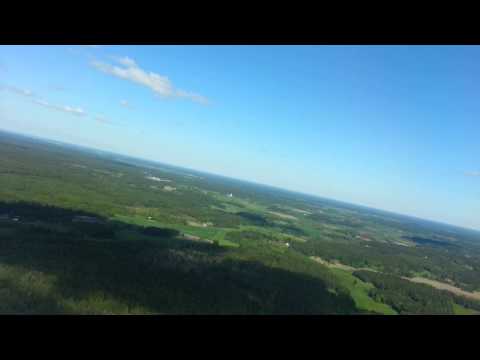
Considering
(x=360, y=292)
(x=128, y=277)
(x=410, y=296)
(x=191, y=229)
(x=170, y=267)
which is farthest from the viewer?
(x=191, y=229)

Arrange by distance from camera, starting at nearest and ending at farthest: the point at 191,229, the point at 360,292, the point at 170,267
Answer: the point at 170,267 < the point at 360,292 < the point at 191,229

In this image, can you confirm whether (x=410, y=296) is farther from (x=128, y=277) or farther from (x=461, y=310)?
(x=128, y=277)

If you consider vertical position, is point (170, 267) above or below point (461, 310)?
above

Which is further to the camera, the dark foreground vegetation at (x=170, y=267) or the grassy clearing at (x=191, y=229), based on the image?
the grassy clearing at (x=191, y=229)

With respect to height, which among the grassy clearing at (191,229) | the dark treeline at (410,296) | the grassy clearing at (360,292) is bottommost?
the grassy clearing at (191,229)

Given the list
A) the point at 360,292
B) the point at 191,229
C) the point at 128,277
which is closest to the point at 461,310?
the point at 360,292

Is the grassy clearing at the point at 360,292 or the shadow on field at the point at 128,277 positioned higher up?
the shadow on field at the point at 128,277

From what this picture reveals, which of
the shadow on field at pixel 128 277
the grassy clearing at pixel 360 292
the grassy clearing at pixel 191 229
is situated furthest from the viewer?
the grassy clearing at pixel 191 229

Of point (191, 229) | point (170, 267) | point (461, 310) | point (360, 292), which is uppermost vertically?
point (170, 267)

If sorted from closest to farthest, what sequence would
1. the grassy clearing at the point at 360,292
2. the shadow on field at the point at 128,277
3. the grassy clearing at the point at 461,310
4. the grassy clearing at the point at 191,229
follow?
the shadow on field at the point at 128,277
the grassy clearing at the point at 360,292
the grassy clearing at the point at 461,310
the grassy clearing at the point at 191,229

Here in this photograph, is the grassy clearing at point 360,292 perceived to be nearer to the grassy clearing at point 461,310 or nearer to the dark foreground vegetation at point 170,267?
the dark foreground vegetation at point 170,267

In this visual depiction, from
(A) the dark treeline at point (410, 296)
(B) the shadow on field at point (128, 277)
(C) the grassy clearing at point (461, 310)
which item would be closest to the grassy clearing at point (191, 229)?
(B) the shadow on field at point (128, 277)
